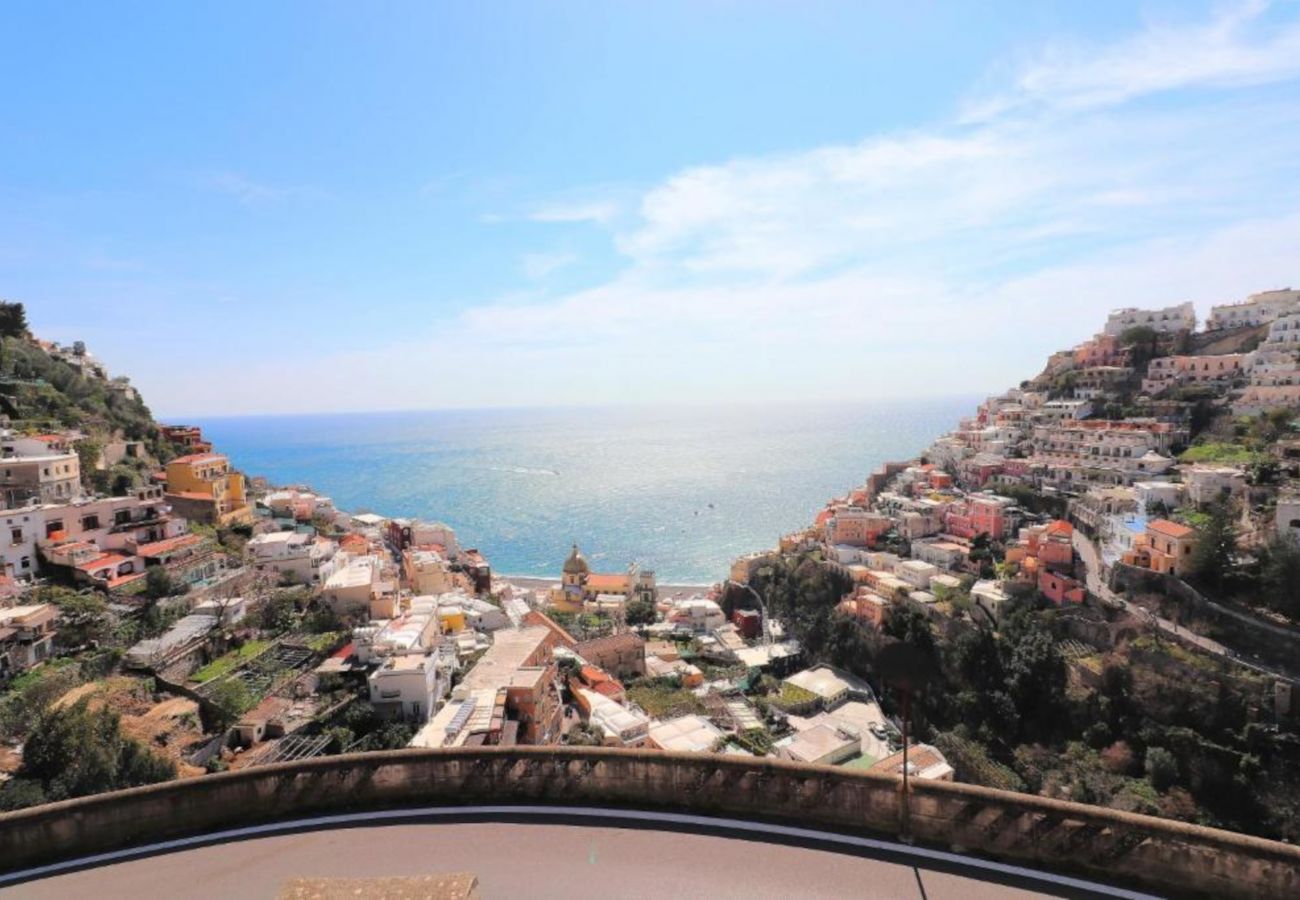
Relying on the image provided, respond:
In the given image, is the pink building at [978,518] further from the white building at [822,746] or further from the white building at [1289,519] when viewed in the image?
the white building at [822,746]

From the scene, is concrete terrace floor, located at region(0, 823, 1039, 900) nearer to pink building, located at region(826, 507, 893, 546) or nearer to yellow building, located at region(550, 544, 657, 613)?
yellow building, located at region(550, 544, 657, 613)

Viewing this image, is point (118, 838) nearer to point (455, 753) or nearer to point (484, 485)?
point (455, 753)

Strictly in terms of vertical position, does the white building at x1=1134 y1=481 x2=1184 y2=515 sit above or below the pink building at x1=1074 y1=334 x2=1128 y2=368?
below

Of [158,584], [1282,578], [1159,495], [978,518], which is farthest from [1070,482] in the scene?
[158,584]

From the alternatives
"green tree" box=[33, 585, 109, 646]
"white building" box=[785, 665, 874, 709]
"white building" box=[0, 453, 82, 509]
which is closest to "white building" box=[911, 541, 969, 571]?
"white building" box=[785, 665, 874, 709]

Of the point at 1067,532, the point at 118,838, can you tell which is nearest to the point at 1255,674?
the point at 1067,532

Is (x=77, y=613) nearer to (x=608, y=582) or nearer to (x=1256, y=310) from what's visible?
(x=608, y=582)

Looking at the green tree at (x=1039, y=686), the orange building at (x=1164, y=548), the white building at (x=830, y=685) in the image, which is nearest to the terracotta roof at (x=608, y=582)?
the white building at (x=830, y=685)
